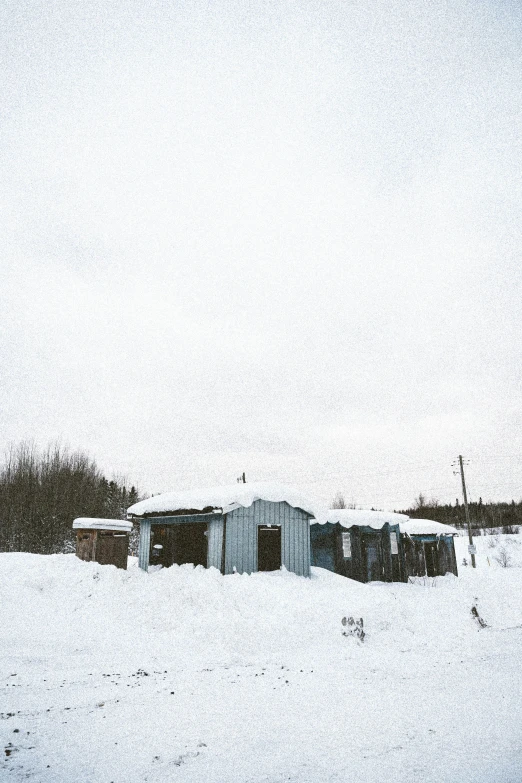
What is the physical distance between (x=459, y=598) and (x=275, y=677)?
11.0 m

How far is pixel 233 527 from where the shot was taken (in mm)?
15766

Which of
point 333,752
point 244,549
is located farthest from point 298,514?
point 333,752

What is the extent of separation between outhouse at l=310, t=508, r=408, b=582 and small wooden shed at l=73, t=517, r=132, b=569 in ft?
29.6

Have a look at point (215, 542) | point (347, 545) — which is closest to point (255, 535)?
point (215, 542)

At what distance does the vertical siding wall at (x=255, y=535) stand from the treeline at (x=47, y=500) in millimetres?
22665

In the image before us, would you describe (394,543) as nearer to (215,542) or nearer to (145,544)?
(215,542)

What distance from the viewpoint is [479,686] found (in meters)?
7.03

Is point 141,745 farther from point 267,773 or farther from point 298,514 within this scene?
point 298,514

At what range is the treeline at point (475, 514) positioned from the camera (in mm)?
77875

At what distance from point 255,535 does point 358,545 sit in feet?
26.0

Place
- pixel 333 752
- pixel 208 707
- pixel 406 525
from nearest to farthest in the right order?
pixel 333 752 < pixel 208 707 < pixel 406 525

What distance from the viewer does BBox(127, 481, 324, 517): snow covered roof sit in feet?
51.5

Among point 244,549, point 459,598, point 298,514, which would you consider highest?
point 298,514

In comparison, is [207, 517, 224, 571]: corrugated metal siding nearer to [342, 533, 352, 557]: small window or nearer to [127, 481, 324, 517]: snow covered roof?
[127, 481, 324, 517]: snow covered roof
